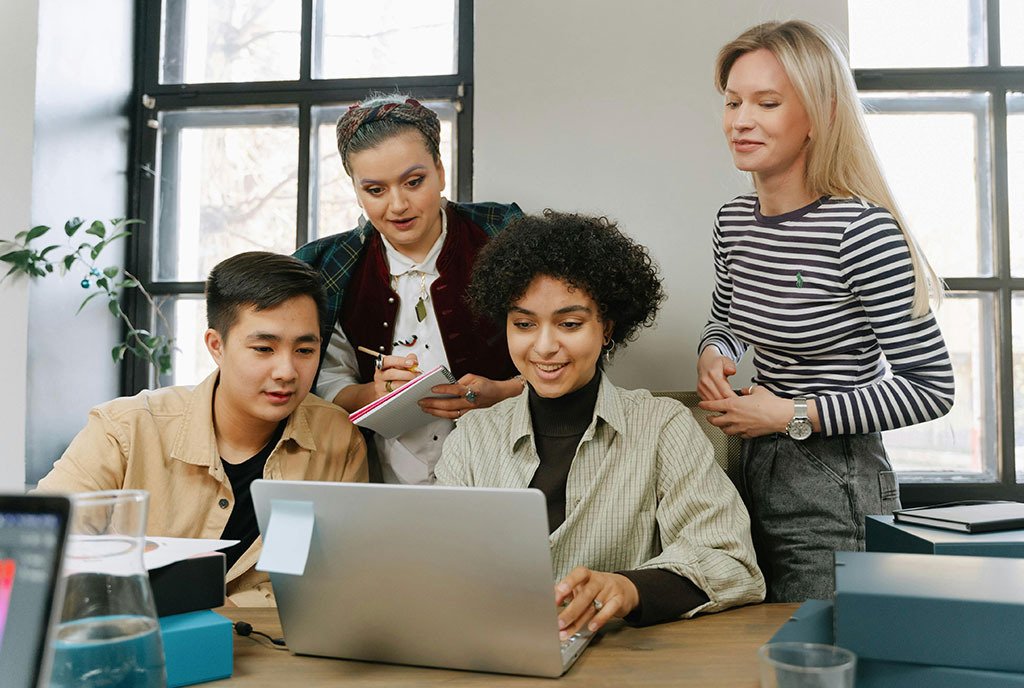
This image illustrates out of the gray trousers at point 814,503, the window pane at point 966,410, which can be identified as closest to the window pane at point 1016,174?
the window pane at point 966,410

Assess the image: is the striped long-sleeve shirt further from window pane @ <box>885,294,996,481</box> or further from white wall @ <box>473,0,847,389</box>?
window pane @ <box>885,294,996,481</box>

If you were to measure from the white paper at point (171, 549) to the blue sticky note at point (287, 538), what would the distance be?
0.07 metres

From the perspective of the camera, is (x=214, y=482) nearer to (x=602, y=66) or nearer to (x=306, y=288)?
(x=306, y=288)

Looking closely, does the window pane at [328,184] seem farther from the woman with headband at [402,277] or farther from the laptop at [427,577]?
the laptop at [427,577]

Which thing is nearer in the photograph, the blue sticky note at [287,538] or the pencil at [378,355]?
the blue sticky note at [287,538]

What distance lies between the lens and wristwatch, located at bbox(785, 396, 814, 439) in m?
1.52

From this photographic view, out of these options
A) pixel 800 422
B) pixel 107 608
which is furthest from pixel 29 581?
pixel 800 422

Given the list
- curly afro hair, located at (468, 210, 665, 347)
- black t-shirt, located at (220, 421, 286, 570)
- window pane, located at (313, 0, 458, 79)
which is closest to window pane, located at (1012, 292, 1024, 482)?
curly afro hair, located at (468, 210, 665, 347)

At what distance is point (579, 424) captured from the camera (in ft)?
4.89

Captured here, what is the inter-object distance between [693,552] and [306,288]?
921 mm

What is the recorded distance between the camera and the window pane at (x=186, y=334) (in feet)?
8.56

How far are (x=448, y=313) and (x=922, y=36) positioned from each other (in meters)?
1.62

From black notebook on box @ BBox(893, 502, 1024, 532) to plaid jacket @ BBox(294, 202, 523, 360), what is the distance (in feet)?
3.52

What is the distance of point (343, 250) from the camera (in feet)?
6.42
